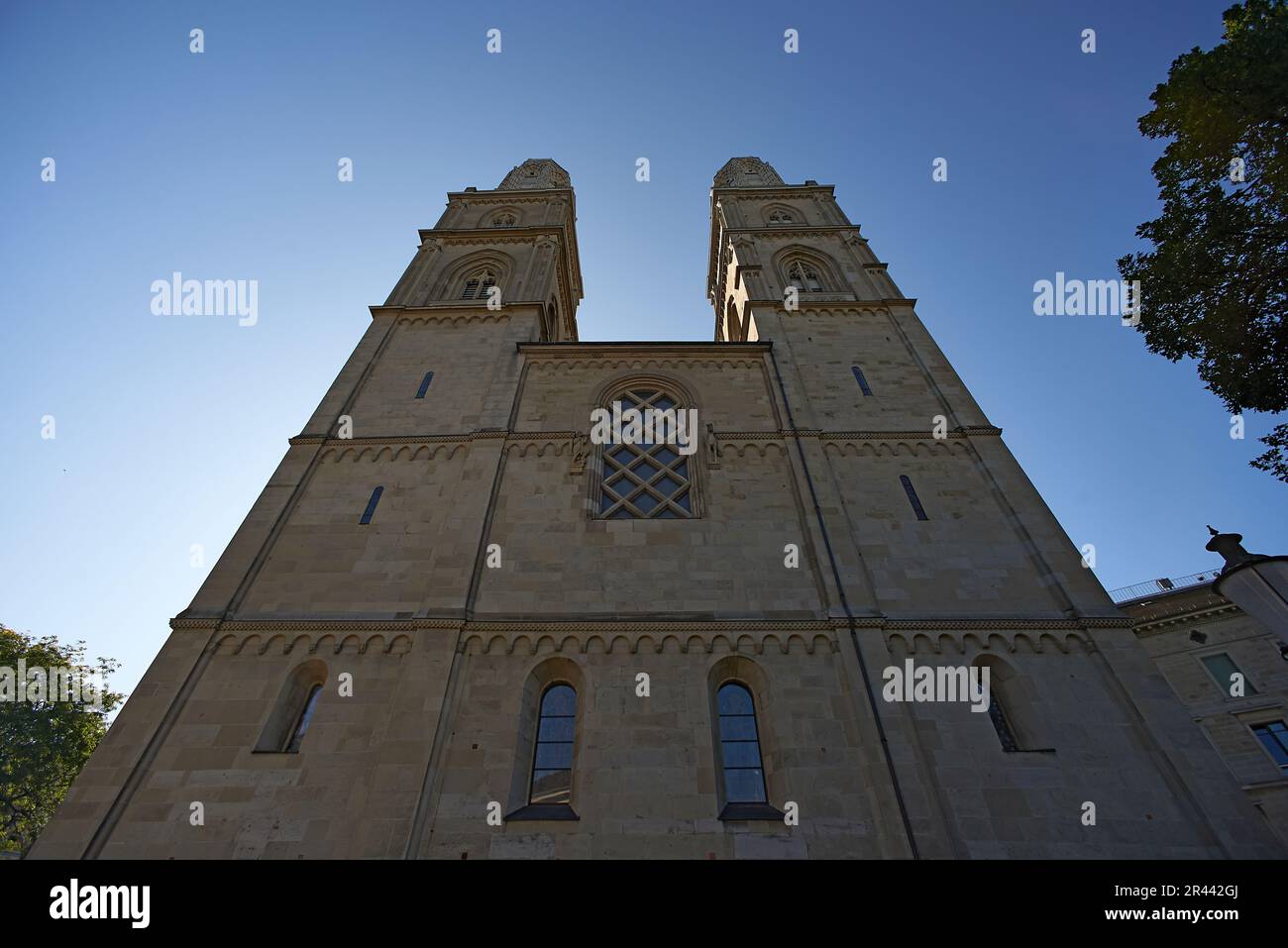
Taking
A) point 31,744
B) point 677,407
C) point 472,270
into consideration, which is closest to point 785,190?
point 472,270

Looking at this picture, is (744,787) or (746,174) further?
(746,174)

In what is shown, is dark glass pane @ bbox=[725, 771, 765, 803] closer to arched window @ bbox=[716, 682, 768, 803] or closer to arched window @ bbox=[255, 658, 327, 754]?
arched window @ bbox=[716, 682, 768, 803]

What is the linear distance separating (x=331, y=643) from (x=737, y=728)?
6996 millimetres

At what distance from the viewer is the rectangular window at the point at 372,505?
494 inches

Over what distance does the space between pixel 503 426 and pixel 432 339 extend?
5.12m

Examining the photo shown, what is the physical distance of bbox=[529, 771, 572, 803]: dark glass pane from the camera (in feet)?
29.3

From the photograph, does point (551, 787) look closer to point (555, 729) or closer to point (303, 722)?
point (555, 729)

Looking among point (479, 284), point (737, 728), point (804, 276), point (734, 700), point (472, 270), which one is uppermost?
point (472, 270)

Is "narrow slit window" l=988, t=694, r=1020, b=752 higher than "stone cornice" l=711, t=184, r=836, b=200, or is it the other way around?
"stone cornice" l=711, t=184, r=836, b=200

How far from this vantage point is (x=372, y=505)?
506 inches

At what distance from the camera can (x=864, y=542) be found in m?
12.1

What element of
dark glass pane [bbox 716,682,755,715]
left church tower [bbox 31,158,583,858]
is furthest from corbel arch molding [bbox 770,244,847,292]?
dark glass pane [bbox 716,682,755,715]

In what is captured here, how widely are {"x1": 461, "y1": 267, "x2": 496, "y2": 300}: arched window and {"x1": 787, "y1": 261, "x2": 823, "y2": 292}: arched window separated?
10.5 m

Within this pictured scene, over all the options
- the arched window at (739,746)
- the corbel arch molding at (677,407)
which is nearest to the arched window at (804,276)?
the corbel arch molding at (677,407)
